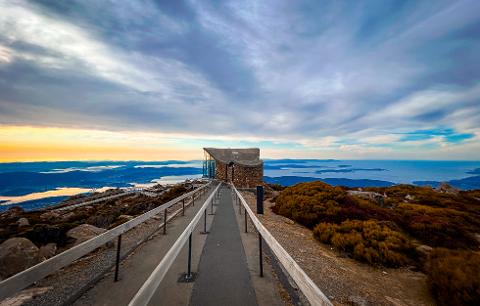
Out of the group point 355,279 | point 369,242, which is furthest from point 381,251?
point 355,279

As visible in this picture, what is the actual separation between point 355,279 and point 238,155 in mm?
28022

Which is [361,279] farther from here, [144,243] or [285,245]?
[144,243]

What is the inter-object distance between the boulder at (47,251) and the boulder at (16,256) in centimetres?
23

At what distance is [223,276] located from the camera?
164 inches

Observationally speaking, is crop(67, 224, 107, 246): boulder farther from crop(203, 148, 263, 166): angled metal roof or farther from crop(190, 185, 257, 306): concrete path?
crop(203, 148, 263, 166): angled metal roof

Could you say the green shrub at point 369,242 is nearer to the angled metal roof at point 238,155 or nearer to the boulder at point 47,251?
the boulder at point 47,251

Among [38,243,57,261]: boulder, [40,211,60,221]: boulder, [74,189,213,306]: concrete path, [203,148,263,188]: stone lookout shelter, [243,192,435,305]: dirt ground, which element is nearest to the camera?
[74,189,213,306]: concrete path

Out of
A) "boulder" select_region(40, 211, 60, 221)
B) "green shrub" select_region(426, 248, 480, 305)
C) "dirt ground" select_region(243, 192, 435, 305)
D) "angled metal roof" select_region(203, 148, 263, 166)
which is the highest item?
"angled metal roof" select_region(203, 148, 263, 166)

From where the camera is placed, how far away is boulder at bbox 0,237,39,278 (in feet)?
15.6

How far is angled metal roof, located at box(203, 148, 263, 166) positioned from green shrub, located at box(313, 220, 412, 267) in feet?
68.5

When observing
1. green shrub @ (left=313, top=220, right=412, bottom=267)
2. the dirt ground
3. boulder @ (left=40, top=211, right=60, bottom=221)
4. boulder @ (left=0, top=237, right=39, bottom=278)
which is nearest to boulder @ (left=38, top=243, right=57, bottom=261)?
boulder @ (left=0, top=237, right=39, bottom=278)

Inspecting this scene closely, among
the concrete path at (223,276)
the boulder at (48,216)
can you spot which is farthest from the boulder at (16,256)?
the boulder at (48,216)

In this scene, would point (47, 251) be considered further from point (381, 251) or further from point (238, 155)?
point (238, 155)

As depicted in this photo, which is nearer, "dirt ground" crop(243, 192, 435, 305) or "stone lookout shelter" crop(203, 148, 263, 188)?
"dirt ground" crop(243, 192, 435, 305)
